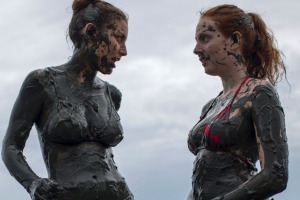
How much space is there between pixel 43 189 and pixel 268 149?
5.86 feet

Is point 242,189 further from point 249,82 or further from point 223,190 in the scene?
point 249,82

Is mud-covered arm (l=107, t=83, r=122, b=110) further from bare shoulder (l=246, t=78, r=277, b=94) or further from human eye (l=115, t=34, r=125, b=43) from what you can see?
bare shoulder (l=246, t=78, r=277, b=94)

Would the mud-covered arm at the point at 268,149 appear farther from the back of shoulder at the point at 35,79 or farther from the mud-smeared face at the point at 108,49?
the back of shoulder at the point at 35,79

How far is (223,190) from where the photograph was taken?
7.60 m

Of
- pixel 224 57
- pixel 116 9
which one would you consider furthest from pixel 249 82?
pixel 116 9

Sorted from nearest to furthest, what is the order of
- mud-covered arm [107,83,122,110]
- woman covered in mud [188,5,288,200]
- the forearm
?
woman covered in mud [188,5,288,200], the forearm, mud-covered arm [107,83,122,110]

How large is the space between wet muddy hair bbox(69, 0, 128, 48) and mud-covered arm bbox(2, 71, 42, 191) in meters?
0.56

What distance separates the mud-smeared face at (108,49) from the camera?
835 cm

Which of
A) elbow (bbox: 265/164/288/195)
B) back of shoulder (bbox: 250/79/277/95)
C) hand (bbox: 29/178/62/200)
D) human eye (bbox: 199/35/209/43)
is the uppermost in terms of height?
human eye (bbox: 199/35/209/43)

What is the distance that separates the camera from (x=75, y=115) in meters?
8.09

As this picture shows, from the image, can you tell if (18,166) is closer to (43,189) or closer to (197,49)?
(43,189)

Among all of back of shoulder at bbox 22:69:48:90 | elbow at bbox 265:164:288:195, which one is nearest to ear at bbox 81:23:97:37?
back of shoulder at bbox 22:69:48:90

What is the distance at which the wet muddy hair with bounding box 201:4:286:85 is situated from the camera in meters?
8.11

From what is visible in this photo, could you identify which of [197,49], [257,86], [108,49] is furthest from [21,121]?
[257,86]
